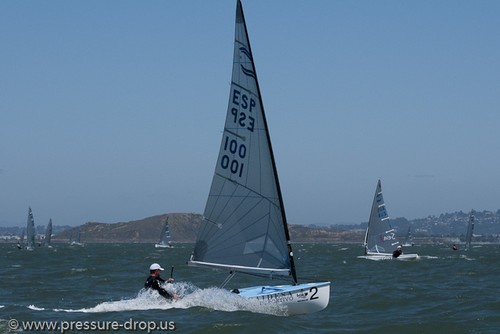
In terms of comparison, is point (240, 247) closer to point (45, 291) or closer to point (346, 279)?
point (45, 291)

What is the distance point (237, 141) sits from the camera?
23.1 metres

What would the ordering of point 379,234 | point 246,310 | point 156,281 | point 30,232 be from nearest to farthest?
point 156,281
point 246,310
point 379,234
point 30,232

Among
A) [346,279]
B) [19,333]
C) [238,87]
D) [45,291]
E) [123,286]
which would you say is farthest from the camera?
[346,279]

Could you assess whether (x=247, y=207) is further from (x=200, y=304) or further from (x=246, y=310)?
(x=200, y=304)

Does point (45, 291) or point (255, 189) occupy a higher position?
point (255, 189)

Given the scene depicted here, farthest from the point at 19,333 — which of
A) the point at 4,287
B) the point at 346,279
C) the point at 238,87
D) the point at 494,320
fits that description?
the point at 346,279

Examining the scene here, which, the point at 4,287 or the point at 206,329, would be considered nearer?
the point at 206,329

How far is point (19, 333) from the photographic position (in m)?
20.7

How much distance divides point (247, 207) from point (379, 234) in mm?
51138

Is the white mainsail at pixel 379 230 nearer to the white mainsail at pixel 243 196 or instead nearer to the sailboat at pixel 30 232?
the white mainsail at pixel 243 196

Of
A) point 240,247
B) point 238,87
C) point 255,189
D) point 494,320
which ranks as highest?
point 238,87

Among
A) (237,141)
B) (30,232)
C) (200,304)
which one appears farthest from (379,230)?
(30,232)

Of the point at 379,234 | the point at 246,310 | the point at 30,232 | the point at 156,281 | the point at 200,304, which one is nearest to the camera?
the point at 156,281

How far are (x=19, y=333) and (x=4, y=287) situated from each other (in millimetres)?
15963
